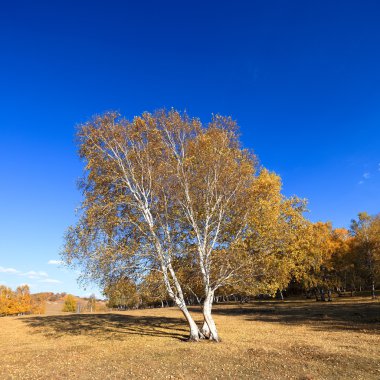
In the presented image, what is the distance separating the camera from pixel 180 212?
24.3 meters

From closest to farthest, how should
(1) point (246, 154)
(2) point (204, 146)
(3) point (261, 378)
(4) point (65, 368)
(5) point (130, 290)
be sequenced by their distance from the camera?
(3) point (261, 378) < (4) point (65, 368) < (5) point (130, 290) < (2) point (204, 146) < (1) point (246, 154)

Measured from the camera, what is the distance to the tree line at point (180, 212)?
22.5 m

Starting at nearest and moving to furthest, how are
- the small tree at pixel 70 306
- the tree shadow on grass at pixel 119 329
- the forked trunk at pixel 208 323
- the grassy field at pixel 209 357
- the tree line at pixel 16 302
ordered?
the grassy field at pixel 209 357 → the forked trunk at pixel 208 323 → the tree shadow on grass at pixel 119 329 → the tree line at pixel 16 302 → the small tree at pixel 70 306

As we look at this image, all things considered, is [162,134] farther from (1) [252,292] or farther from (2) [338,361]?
(2) [338,361]

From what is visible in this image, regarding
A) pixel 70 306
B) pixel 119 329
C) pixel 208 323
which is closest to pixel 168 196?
pixel 208 323

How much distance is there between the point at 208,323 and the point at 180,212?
8.15 metres

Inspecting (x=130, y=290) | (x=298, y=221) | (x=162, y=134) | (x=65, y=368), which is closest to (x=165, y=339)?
(x=130, y=290)

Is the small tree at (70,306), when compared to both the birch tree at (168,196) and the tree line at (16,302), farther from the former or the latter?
the birch tree at (168,196)

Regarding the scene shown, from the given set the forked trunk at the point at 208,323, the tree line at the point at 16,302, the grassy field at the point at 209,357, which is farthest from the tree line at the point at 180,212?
the tree line at the point at 16,302

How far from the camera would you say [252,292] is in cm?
2366

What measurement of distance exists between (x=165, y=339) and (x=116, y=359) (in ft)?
21.9

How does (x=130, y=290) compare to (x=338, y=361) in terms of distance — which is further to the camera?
(x=130, y=290)

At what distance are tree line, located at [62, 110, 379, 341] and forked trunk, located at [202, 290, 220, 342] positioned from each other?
2.9 inches

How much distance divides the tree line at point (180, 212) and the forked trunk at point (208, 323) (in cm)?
7
